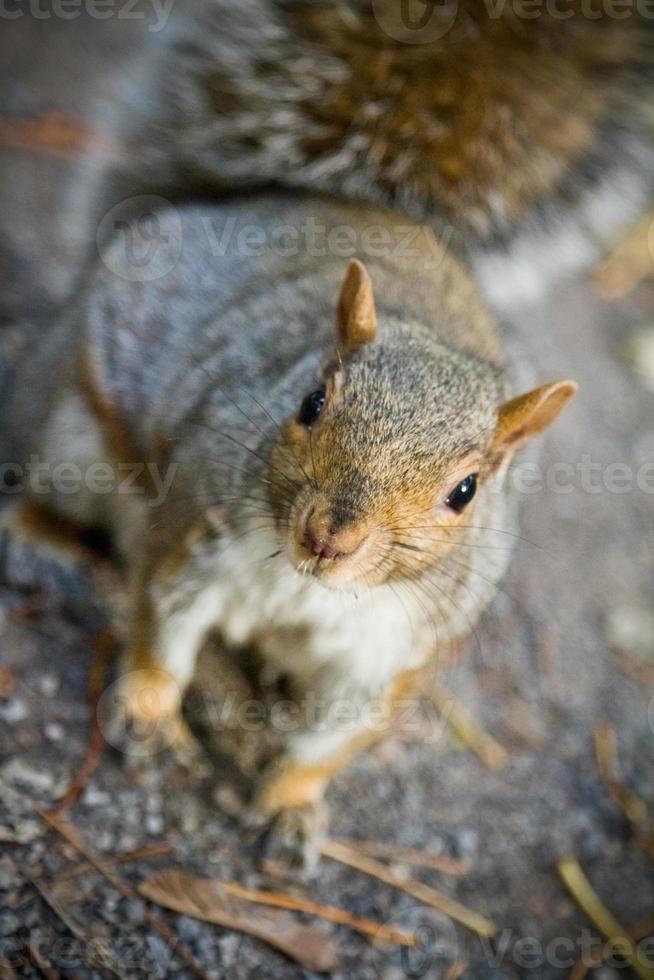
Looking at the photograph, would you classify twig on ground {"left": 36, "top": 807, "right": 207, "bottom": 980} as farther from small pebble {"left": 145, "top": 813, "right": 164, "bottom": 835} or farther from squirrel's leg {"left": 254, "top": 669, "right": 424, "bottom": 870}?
squirrel's leg {"left": 254, "top": 669, "right": 424, "bottom": 870}

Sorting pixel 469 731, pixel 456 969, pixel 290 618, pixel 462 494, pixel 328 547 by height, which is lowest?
pixel 456 969

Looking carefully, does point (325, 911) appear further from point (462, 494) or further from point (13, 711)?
point (462, 494)

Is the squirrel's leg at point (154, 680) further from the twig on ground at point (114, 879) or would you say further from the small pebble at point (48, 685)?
the twig on ground at point (114, 879)

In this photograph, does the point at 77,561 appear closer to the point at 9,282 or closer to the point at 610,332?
the point at 9,282

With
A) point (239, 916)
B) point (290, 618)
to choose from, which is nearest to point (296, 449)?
point (290, 618)

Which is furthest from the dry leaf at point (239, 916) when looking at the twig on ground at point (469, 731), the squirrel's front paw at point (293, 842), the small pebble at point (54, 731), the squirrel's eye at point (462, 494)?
the squirrel's eye at point (462, 494)

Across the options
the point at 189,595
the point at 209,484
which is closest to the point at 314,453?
the point at 209,484

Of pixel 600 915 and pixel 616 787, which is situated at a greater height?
pixel 616 787
